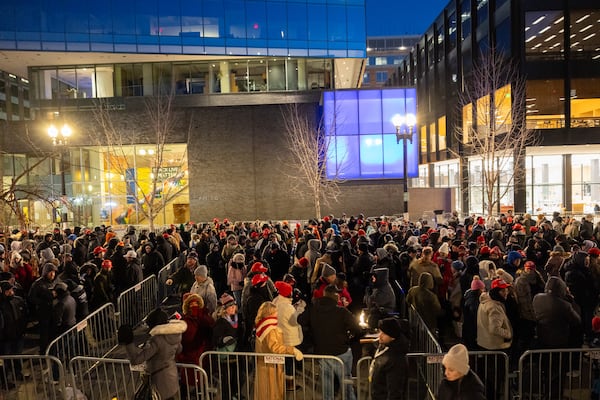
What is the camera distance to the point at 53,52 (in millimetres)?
33531

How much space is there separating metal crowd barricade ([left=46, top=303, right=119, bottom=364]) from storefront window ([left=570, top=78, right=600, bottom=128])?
112 ft

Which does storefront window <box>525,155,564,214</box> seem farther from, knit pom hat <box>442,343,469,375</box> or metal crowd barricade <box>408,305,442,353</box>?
knit pom hat <box>442,343,469,375</box>

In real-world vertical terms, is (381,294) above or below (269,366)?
above

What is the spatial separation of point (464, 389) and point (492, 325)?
2.55 meters

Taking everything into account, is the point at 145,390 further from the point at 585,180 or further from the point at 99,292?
the point at 585,180

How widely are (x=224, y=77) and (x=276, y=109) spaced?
4877mm

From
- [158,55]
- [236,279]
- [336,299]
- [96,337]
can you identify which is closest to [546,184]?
[158,55]

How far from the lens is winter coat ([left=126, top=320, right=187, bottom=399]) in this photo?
5648mm

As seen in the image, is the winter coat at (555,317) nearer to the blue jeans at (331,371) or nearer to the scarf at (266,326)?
the blue jeans at (331,371)

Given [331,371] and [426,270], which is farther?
[426,270]

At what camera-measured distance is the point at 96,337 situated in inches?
365

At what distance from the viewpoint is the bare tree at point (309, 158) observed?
30.3m

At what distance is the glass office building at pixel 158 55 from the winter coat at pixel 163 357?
2830cm

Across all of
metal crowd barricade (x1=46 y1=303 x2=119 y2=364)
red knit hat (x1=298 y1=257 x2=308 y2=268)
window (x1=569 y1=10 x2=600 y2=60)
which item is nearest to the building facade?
window (x1=569 y1=10 x2=600 y2=60)
